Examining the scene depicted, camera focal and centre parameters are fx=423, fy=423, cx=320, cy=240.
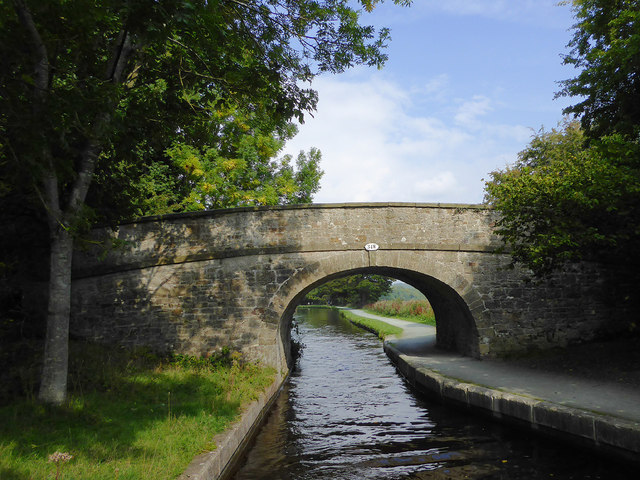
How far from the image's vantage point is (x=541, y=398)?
21.6 ft

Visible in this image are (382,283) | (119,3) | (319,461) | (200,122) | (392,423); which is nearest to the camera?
(119,3)

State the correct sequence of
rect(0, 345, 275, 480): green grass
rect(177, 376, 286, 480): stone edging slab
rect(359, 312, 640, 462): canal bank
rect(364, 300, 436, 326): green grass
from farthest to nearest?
1. rect(364, 300, 436, 326): green grass
2. rect(359, 312, 640, 462): canal bank
3. rect(177, 376, 286, 480): stone edging slab
4. rect(0, 345, 275, 480): green grass

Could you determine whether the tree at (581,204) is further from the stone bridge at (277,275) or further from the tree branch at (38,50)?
the tree branch at (38,50)

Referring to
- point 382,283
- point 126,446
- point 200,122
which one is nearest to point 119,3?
point 200,122

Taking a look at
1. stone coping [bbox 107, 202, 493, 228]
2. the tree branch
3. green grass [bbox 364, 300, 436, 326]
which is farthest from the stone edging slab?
green grass [bbox 364, 300, 436, 326]

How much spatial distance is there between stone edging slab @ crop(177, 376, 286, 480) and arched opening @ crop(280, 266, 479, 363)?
11.5ft

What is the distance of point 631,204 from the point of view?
7.48m

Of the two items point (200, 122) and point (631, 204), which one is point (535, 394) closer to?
point (631, 204)

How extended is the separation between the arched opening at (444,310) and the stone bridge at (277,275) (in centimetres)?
17

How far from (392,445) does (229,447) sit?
2.48 meters

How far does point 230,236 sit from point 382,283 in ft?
102

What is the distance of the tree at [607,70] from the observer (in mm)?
9586

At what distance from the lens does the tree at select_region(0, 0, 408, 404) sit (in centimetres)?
514

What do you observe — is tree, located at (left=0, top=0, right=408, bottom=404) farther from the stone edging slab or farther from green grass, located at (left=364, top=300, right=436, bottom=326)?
green grass, located at (left=364, top=300, right=436, bottom=326)
